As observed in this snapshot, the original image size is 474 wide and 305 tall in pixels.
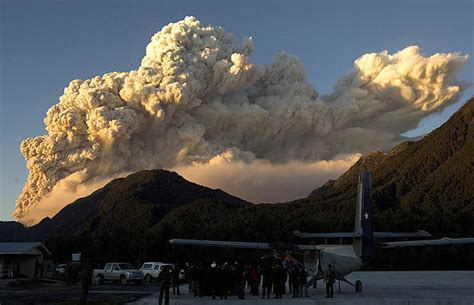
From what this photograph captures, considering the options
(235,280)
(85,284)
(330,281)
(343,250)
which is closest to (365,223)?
(343,250)

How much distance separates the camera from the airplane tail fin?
102ft

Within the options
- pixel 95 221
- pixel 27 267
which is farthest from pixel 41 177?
pixel 95 221

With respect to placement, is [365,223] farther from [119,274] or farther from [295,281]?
[119,274]

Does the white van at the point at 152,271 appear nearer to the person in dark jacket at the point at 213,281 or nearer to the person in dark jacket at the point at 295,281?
the person in dark jacket at the point at 213,281

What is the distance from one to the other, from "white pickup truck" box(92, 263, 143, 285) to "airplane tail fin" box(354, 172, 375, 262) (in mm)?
16254

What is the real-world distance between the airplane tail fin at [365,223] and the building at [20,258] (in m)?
29.2

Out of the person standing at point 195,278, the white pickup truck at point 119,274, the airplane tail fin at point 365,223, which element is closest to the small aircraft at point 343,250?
the airplane tail fin at point 365,223

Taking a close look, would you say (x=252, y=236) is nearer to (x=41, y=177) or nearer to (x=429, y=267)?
(x=429, y=267)

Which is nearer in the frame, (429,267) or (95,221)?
(429,267)

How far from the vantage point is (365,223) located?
103ft

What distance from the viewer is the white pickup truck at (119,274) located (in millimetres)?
40562

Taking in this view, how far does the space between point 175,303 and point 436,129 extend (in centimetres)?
17085

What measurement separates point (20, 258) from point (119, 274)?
51.4 ft

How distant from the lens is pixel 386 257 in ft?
258
